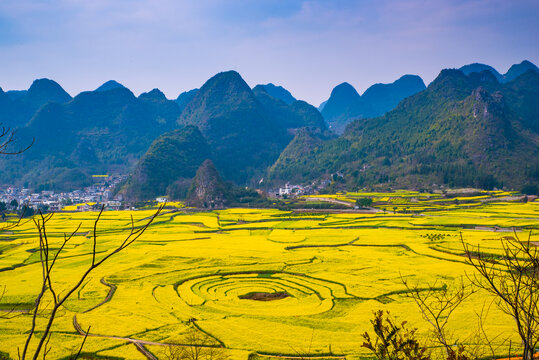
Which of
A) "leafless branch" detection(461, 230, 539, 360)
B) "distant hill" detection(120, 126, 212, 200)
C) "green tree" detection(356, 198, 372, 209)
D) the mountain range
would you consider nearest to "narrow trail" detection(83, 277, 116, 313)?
"leafless branch" detection(461, 230, 539, 360)

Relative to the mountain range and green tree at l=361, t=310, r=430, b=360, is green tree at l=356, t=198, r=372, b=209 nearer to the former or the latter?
the mountain range

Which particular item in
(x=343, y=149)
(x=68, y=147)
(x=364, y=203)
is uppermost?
(x=68, y=147)

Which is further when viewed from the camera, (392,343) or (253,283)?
(253,283)

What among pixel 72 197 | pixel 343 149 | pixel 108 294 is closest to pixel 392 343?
pixel 108 294

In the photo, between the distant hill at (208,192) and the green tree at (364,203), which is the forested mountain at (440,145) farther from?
the distant hill at (208,192)

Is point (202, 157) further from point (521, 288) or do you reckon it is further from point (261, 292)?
point (521, 288)

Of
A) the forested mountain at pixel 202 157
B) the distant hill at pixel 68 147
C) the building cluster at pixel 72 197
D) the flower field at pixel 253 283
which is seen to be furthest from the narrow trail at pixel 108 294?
the distant hill at pixel 68 147

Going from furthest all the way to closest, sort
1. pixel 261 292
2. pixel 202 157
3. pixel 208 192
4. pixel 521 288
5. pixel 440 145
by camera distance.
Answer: pixel 202 157 < pixel 440 145 < pixel 208 192 < pixel 261 292 < pixel 521 288
